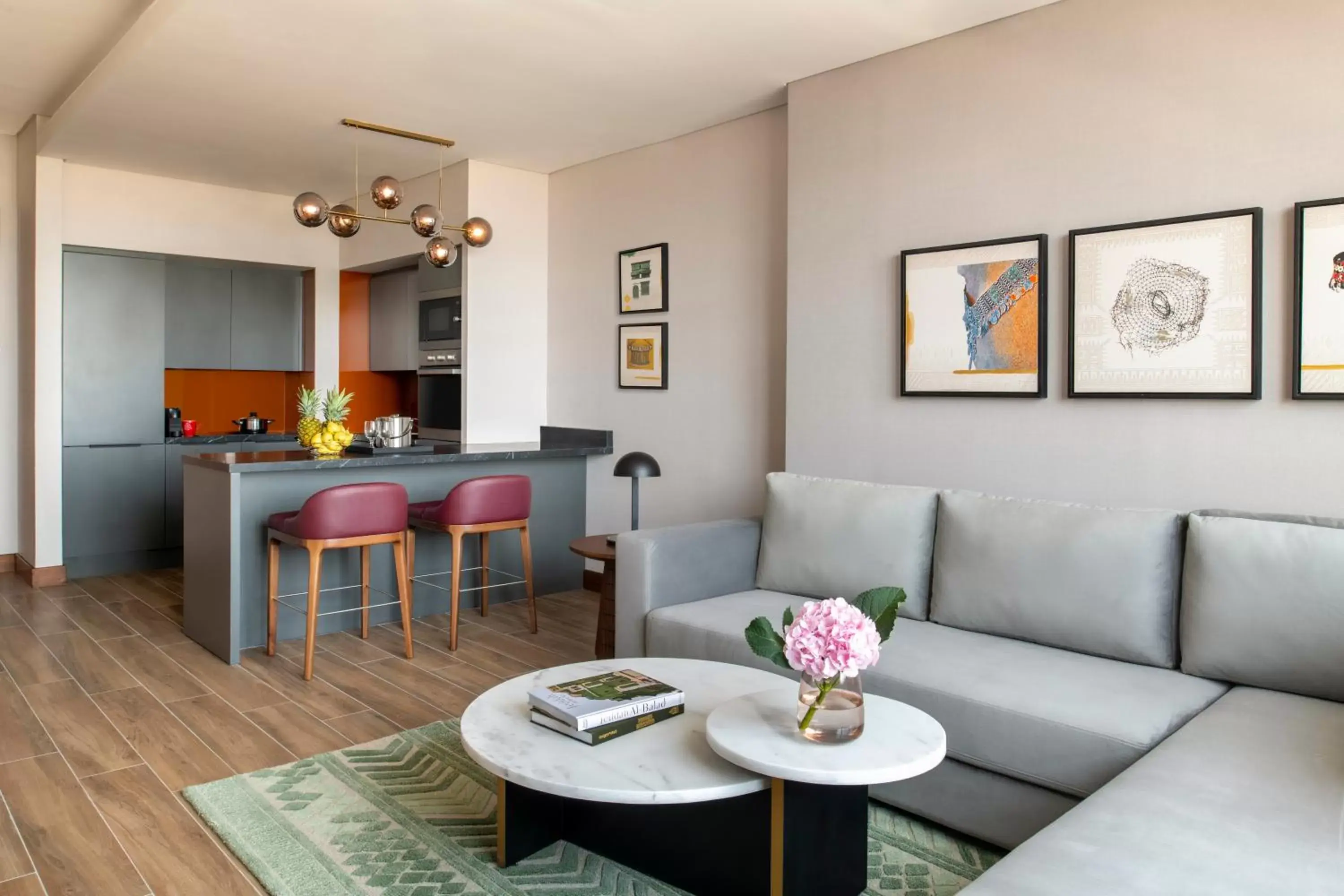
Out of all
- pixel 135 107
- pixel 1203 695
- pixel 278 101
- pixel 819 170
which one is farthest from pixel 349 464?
pixel 1203 695

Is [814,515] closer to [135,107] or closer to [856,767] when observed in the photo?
[856,767]

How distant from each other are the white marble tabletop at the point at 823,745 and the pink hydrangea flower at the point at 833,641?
0.18 meters

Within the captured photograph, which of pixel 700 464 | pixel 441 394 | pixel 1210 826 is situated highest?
pixel 441 394

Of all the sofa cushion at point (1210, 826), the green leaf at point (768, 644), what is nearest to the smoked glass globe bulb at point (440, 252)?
the green leaf at point (768, 644)

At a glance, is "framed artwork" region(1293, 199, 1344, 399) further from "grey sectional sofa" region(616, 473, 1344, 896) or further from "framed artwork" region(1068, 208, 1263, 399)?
"grey sectional sofa" region(616, 473, 1344, 896)

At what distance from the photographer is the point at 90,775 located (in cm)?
282

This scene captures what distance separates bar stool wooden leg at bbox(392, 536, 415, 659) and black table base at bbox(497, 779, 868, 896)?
1.88m

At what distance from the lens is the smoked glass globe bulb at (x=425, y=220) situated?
14.9ft

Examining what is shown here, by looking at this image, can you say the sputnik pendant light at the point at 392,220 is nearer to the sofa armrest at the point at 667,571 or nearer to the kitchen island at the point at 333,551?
the kitchen island at the point at 333,551

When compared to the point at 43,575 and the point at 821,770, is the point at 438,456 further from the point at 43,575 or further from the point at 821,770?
the point at 821,770

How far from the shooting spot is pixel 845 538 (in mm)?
3330

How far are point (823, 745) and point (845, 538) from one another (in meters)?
1.42

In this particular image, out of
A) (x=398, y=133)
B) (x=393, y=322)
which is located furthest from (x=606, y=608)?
(x=393, y=322)

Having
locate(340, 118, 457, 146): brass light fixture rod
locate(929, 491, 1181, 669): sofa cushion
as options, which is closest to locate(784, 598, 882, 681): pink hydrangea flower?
locate(929, 491, 1181, 669): sofa cushion
